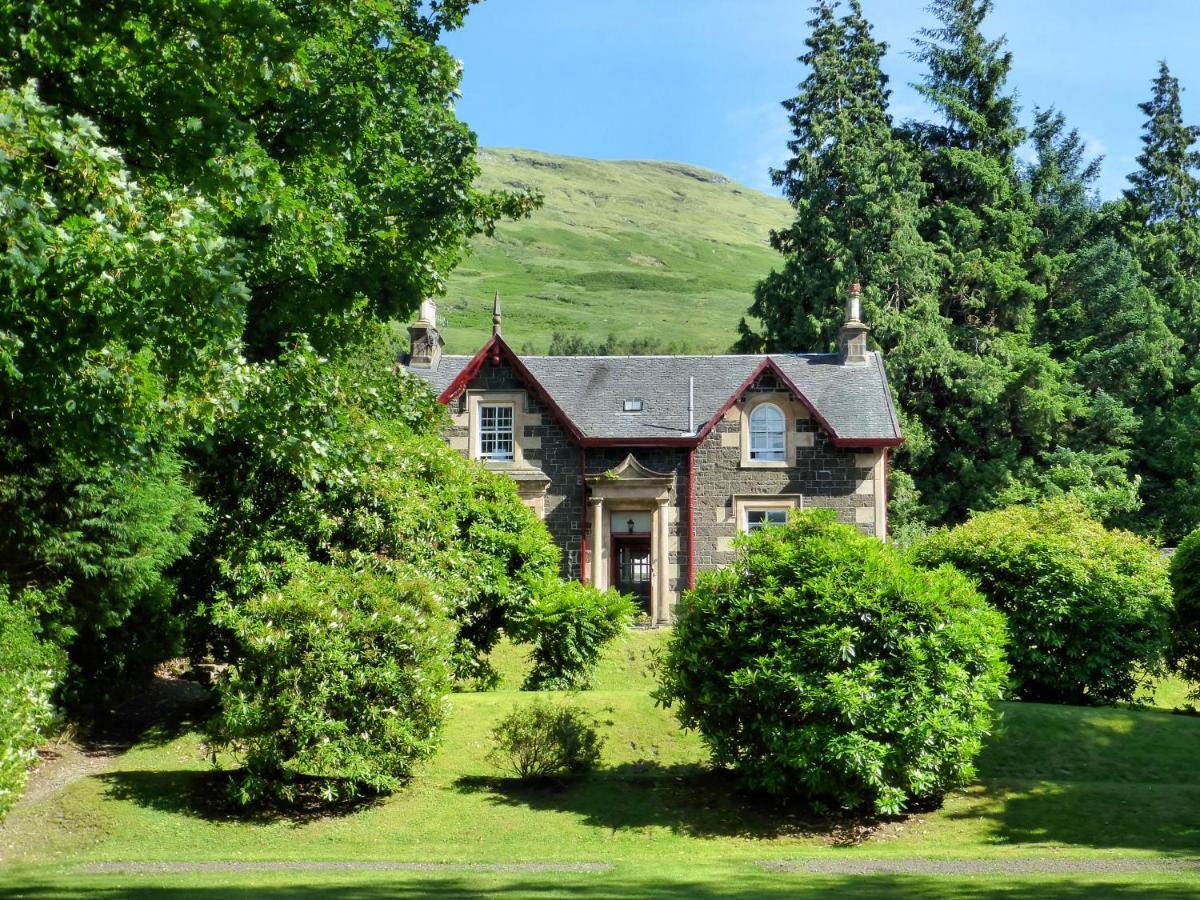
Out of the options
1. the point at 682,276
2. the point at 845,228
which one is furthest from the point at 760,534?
the point at 682,276

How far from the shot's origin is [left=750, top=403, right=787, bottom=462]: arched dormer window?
3241cm

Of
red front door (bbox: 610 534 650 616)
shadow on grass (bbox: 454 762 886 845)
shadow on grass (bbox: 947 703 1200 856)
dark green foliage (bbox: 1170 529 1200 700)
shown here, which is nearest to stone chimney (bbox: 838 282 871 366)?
red front door (bbox: 610 534 650 616)

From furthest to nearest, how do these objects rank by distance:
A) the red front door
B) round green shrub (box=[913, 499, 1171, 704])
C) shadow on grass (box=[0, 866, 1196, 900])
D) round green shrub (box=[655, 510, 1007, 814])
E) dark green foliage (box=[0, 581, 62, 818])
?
the red front door < round green shrub (box=[913, 499, 1171, 704]) < round green shrub (box=[655, 510, 1007, 814]) < dark green foliage (box=[0, 581, 62, 818]) < shadow on grass (box=[0, 866, 1196, 900])

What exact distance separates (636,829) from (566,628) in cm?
615

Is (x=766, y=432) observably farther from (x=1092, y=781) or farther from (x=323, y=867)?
(x=323, y=867)

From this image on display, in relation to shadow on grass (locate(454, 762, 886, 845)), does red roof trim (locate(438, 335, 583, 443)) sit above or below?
above

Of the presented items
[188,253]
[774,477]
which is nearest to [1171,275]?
[774,477]

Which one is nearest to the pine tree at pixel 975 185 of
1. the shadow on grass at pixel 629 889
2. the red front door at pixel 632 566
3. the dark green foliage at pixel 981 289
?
the dark green foliage at pixel 981 289

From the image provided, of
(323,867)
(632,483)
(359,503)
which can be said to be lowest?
(323,867)

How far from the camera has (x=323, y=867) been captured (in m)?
13.1

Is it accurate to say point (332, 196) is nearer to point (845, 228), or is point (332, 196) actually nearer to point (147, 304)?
point (147, 304)

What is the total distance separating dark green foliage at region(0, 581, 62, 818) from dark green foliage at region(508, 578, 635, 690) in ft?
23.9

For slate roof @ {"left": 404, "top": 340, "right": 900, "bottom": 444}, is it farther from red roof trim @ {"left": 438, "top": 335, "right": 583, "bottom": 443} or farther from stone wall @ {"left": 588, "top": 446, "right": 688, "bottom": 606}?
Answer: stone wall @ {"left": 588, "top": 446, "right": 688, "bottom": 606}

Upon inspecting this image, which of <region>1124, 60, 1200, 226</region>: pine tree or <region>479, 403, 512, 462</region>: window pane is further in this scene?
<region>1124, 60, 1200, 226</region>: pine tree
